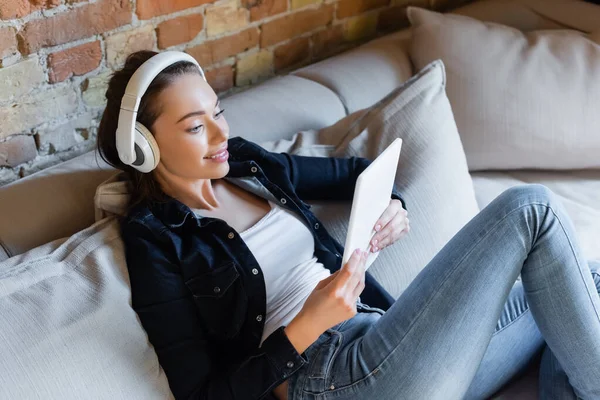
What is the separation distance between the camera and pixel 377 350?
115 centimetres

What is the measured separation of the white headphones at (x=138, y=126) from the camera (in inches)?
44.5

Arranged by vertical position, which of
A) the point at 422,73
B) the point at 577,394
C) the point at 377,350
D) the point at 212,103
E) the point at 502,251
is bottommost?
the point at 577,394

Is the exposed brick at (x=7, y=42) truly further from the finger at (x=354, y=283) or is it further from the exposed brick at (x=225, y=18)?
the finger at (x=354, y=283)

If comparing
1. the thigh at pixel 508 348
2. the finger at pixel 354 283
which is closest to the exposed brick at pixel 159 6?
the finger at pixel 354 283

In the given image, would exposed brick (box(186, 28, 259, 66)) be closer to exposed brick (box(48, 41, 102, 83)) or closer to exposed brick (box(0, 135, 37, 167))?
exposed brick (box(48, 41, 102, 83))

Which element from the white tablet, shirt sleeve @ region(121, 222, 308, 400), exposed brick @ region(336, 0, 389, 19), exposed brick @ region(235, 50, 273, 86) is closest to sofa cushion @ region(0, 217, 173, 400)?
shirt sleeve @ region(121, 222, 308, 400)

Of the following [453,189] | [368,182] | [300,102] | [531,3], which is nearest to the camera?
[368,182]

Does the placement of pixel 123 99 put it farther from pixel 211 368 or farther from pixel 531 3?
pixel 531 3

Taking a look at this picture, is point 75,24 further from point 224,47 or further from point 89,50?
point 224,47

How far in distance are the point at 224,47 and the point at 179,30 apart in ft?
0.52

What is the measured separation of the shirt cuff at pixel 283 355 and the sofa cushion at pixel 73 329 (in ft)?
0.54

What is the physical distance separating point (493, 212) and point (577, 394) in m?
0.35

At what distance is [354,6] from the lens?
7.03 ft

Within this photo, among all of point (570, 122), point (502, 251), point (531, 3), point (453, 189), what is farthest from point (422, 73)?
point (531, 3)
